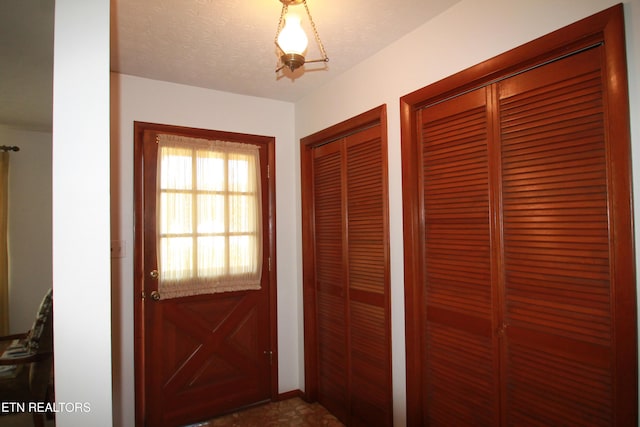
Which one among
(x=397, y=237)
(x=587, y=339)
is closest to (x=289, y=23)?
(x=397, y=237)

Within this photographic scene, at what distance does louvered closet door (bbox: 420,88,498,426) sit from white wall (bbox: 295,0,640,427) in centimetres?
17

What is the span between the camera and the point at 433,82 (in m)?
1.88

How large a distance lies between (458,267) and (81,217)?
5.25 ft

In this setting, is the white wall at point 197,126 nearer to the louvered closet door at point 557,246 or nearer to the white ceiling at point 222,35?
the white ceiling at point 222,35

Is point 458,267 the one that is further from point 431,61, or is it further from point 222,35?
point 222,35

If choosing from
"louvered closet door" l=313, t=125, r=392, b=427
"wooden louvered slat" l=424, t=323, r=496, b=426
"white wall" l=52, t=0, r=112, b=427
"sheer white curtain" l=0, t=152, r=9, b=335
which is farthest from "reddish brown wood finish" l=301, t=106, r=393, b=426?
"sheer white curtain" l=0, t=152, r=9, b=335

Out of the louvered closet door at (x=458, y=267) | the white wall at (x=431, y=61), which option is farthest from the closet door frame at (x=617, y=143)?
the louvered closet door at (x=458, y=267)

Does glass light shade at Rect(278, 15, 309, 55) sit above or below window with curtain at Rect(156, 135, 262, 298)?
above

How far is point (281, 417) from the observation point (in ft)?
8.87

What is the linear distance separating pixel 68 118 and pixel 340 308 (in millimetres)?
2111

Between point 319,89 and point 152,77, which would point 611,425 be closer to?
point 319,89

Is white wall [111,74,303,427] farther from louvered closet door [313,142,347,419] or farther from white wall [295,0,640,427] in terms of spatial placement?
white wall [295,0,640,427]

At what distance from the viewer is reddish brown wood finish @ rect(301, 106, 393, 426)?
7.45 feet

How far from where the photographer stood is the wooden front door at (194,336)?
252 cm
